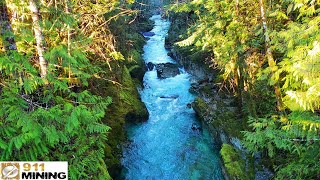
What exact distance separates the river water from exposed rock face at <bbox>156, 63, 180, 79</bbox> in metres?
2.74

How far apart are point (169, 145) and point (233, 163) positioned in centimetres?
443

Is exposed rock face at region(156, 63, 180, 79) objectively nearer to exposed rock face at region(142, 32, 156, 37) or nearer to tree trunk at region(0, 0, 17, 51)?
exposed rock face at region(142, 32, 156, 37)

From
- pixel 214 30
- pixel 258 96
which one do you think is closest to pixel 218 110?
pixel 258 96

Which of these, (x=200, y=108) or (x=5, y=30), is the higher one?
(x=5, y=30)

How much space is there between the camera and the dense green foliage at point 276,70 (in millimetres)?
6340

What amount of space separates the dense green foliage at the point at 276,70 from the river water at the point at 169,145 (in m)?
2.92

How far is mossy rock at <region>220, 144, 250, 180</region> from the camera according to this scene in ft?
35.4

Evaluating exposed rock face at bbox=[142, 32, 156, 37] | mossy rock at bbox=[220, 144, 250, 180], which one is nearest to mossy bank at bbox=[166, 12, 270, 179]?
mossy rock at bbox=[220, 144, 250, 180]

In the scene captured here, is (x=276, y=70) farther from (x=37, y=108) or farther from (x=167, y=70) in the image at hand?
(x=167, y=70)

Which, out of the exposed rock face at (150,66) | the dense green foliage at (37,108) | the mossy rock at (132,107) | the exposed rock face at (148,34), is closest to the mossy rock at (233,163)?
the dense green foliage at (37,108)

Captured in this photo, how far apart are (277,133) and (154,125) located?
409 inches

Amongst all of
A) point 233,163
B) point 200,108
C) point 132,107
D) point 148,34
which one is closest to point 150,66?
point 132,107

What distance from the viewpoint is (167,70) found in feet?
83.9

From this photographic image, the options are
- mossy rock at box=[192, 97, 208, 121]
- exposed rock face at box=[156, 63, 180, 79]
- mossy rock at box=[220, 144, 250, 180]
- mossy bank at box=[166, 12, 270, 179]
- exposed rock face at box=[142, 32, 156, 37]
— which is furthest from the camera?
exposed rock face at box=[142, 32, 156, 37]
